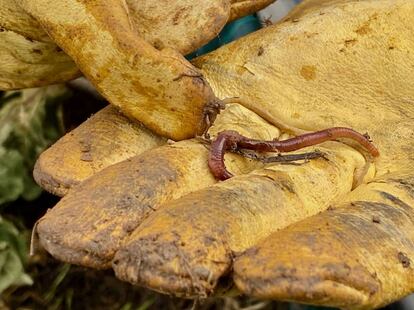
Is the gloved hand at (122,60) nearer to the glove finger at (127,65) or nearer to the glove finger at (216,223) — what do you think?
the glove finger at (127,65)

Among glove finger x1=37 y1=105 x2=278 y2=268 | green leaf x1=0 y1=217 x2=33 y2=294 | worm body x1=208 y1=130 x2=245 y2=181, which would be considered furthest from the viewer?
green leaf x1=0 y1=217 x2=33 y2=294

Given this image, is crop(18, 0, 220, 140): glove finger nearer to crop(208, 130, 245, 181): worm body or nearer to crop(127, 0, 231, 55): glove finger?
crop(208, 130, 245, 181): worm body

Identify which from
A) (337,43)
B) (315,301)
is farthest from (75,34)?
(315,301)

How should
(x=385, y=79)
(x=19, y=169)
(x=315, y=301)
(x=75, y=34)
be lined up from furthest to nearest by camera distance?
(x=19, y=169), (x=385, y=79), (x=75, y=34), (x=315, y=301)

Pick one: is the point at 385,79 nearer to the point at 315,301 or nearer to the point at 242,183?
the point at 242,183

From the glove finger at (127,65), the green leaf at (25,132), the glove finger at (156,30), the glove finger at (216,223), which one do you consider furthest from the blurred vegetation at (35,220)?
the glove finger at (216,223)

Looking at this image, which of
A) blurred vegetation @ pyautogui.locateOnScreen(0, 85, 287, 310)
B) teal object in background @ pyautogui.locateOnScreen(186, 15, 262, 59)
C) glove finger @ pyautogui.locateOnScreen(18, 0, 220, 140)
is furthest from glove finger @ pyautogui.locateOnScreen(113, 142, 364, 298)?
blurred vegetation @ pyautogui.locateOnScreen(0, 85, 287, 310)

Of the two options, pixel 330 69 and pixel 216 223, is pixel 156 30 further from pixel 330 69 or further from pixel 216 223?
pixel 216 223
